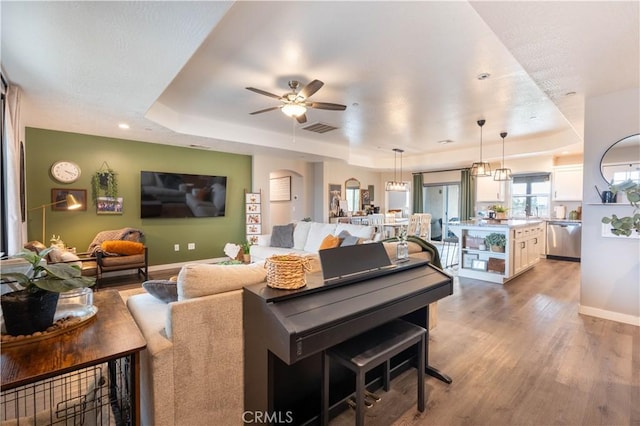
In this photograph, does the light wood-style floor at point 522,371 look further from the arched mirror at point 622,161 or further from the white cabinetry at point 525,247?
the arched mirror at point 622,161

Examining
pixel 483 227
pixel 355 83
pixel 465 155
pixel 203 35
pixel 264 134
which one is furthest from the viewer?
pixel 465 155

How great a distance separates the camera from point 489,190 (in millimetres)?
7988

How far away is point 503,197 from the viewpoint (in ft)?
25.6

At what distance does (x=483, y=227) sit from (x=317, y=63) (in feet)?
12.5

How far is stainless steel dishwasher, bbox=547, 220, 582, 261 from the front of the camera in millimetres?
6449

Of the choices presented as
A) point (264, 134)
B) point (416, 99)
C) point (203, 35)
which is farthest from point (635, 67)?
point (264, 134)

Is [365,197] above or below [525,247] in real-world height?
above

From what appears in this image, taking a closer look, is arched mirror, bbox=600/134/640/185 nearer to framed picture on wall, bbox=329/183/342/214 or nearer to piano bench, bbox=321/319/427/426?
piano bench, bbox=321/319/427/426

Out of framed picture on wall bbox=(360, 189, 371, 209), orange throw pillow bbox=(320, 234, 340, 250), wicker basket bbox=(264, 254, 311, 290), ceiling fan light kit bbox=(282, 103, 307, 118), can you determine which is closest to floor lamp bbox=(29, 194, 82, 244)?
ceiling fan light kit bbox=(282, 103, 307, 118)

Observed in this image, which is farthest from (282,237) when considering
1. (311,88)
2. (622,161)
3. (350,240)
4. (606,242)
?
(622,161)

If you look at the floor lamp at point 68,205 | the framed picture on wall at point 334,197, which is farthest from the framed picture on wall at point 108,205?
the framed picture on wall at point 334,197

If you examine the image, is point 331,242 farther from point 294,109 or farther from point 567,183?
point 567,183

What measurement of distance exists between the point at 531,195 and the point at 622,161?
Answer: 15.6ft

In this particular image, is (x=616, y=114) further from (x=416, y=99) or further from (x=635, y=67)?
(x=416, y=99)
